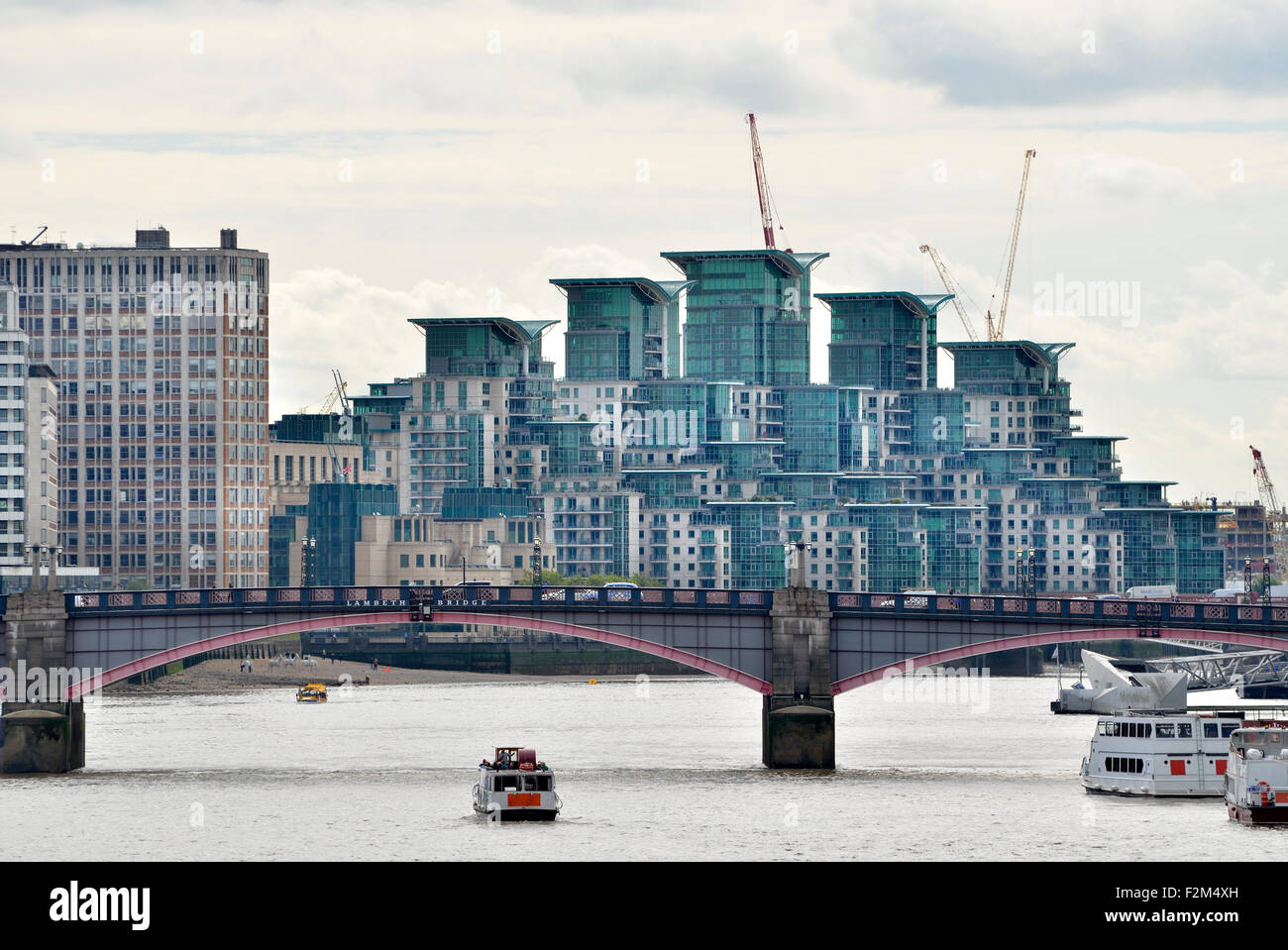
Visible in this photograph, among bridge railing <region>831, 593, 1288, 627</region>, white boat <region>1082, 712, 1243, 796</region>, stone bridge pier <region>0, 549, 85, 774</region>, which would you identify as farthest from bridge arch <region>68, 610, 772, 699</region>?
white boat <region>1082, 712, 1243, 796</region>

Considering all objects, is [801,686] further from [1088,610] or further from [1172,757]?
[1172,757]

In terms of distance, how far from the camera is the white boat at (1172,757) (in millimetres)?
111875

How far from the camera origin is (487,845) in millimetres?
92938

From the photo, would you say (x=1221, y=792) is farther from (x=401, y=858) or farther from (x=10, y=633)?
(x=10, y=633)

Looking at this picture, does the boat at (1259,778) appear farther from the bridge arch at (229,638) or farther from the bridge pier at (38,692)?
the bridge pier at (38,692)

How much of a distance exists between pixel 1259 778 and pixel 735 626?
34.5m

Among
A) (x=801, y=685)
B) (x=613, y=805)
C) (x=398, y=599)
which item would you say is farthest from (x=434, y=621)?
(x=613, y=805)

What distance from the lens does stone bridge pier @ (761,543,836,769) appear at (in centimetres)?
12394

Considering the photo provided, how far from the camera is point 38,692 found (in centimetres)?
12144

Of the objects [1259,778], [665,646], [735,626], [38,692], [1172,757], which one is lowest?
[1172,757]

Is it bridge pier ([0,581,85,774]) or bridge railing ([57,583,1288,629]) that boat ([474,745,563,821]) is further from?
bridge pier ([0,581,85,774])
